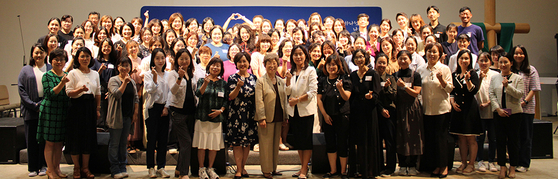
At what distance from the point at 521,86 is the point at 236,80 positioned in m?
2.97

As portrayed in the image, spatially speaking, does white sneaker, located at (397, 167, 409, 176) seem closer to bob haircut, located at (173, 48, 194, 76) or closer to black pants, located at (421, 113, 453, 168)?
black pants, located at (421, 113, 453, 168)

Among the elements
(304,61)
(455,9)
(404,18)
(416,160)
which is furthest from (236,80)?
(455,9)

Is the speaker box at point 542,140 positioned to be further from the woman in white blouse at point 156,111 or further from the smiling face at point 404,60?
the woman in white blouse at point 156,111

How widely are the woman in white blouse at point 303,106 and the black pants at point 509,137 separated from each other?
6.49 ft

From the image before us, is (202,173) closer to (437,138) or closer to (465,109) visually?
(437,138)

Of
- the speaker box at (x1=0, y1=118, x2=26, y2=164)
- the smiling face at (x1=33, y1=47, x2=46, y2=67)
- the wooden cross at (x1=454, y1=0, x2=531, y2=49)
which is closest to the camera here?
the smiling face at (x1=33, y1=47, x2=46, y2=67)


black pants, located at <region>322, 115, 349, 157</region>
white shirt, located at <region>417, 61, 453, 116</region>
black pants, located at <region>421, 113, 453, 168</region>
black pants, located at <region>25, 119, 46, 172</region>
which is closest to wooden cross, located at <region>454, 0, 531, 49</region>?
white shirt, located at <region>417, 61, 453, 116</region>

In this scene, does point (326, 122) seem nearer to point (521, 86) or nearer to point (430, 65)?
point (430, 65)

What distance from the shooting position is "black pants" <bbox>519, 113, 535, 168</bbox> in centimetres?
395

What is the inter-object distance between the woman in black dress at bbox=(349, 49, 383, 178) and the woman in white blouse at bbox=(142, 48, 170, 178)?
76.0 inches

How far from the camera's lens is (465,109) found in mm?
3945

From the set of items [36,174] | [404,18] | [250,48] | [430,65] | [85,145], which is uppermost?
[404,18]

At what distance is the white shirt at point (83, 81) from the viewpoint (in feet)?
11.6

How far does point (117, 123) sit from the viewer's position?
147 inches
